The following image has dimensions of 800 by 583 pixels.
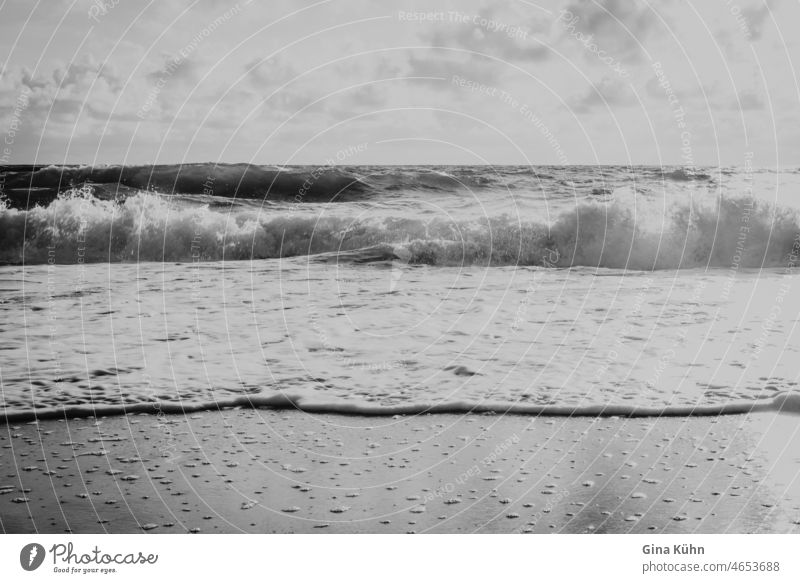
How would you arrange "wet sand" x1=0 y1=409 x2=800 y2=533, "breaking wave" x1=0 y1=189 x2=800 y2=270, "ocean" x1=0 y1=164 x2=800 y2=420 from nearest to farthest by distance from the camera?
1. "wet sand" x1=0 y1=409 x2=800 y2=533
2. "ocean" x1=0 y1=164 x2=800 y2=420
3. "breaking wave" x1=0 y1=189 x2=800 y2=270

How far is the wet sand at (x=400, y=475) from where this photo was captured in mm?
3490

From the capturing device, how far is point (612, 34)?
6887 mm

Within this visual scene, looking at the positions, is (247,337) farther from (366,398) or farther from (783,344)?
(783,344)

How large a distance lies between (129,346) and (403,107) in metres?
4.54

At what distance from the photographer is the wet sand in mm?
3490
